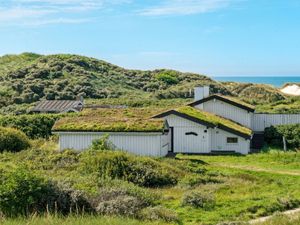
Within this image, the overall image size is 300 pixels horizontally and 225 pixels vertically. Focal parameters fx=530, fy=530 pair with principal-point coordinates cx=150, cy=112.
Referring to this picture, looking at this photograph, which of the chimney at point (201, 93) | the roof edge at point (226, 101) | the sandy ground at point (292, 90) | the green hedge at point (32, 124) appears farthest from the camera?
the sandy ground at point (292, 90)

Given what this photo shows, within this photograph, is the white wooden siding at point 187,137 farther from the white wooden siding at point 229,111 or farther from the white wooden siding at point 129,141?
the white wooden siding at point 229,111

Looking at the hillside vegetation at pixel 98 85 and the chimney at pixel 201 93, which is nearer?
the chimney at pixel 201 93

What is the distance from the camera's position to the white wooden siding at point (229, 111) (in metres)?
38.6

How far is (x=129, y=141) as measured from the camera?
31.2 metres

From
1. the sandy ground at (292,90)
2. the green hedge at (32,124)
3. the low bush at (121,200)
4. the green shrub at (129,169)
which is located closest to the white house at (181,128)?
the green hedge at (32,124)

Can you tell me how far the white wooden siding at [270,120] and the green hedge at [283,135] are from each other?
1.83 m

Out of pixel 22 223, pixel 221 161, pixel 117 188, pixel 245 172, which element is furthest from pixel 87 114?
pixel 22 223

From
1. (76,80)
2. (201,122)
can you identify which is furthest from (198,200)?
(76,80)

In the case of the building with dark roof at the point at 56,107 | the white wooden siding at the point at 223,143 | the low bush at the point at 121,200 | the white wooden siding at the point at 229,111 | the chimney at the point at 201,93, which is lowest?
the low bush at the point at 121,200

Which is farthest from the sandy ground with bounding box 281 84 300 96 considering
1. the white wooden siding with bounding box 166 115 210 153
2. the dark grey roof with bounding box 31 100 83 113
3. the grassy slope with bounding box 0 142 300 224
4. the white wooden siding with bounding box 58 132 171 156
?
the white wooden siding with bounding box 58 132 171 156

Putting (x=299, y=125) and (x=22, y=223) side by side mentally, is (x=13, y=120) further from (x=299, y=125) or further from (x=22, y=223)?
(x=22, y=223)

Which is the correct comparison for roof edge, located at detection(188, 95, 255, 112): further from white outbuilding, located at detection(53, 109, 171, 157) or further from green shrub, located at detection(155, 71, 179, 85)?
green shrub, located at detection(155, 71, 179, 85)

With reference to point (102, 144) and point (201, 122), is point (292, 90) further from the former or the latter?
point (102, 144)

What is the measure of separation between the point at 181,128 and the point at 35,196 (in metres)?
19.6
